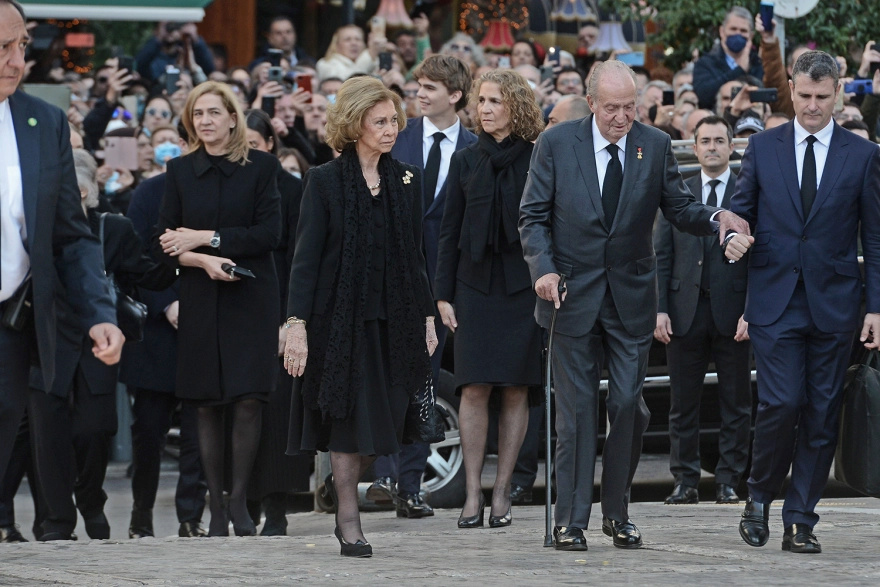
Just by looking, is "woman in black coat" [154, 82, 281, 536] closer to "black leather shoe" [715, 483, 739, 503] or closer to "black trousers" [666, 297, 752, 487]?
"black trousers" [666, 297, 752, 487]

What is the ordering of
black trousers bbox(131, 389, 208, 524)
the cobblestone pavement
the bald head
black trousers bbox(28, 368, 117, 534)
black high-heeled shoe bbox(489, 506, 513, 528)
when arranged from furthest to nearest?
1. black trousers bbox(131, 389, 208, 524)
2. the bald head
3. black trousers bbox(28, 368, 117, 534)
4. black high-heeled shoe bbox(489, 506, 513, 528)
5. the cobblestone pavement

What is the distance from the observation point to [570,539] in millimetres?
7383

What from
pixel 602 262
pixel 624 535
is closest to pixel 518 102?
pixel 602 262

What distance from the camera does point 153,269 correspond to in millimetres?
9078

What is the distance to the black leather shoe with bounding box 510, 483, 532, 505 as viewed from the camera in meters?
9.84

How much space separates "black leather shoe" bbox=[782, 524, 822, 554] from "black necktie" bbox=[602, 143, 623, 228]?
5.09ft

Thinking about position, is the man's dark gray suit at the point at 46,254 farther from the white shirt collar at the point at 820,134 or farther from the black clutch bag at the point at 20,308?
the white shirt collar at the point at 820,134

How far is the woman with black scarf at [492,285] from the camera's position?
848 cm

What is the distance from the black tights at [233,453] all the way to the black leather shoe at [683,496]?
265 centimetres

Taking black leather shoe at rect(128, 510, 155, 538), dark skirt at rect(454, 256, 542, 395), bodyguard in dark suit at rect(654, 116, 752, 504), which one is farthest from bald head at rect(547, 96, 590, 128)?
black leather shoe at rect(128, 510, 155, 538)

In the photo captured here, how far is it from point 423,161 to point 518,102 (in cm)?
101

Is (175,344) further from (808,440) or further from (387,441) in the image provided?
(808,440)

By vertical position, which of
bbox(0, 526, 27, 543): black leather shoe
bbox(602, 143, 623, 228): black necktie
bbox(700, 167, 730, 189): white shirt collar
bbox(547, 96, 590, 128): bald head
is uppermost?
bbox(547, 96, 590, 128): bald head

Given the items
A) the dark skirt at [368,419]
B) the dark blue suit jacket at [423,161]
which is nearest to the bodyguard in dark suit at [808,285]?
the dark skirt at [368,419]
